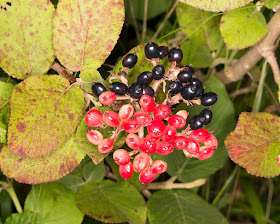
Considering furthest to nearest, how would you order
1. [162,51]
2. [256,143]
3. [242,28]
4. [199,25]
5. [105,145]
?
[199,25] → [242,28] → [256,143] → [162,51] → [105,145]

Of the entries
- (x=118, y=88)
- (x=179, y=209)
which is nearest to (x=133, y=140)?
→ (x=118, y=88)

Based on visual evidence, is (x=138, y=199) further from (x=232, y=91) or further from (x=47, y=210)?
(x=232, y=91)

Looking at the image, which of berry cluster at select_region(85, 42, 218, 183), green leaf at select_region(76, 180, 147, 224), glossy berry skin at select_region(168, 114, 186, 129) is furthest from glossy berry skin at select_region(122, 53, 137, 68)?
green leaf at select_region(76, 180, 147, 224)

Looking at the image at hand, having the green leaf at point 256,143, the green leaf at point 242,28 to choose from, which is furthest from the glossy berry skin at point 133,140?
the green leaf at point 242,28

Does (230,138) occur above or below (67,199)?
above

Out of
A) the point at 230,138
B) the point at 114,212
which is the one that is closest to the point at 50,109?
the point at 114,212

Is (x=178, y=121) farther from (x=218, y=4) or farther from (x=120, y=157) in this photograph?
(x=218, y=4)

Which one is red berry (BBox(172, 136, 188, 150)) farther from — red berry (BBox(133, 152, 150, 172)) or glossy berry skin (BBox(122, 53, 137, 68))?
glossy berry skin (BBox(122, 53, 137, 68))
